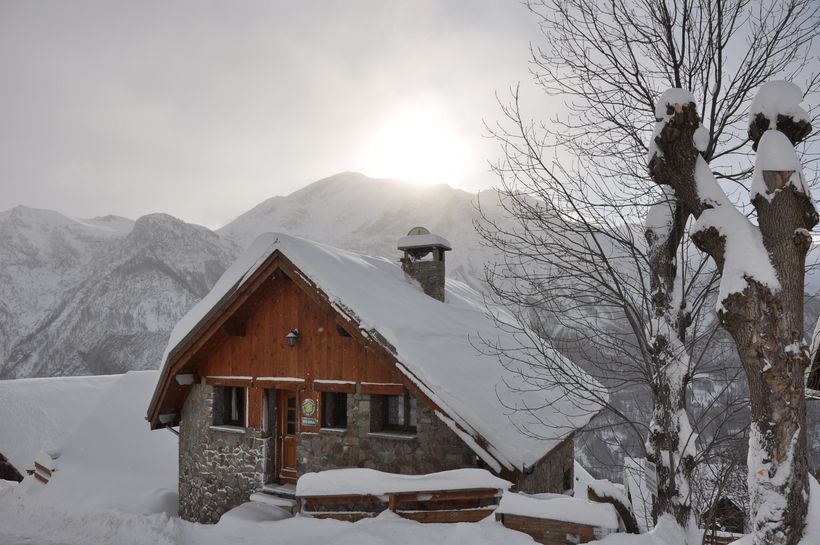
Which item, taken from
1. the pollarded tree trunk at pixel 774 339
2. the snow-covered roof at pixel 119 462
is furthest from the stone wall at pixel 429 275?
the pollarded tree trunk at pixel 774 339

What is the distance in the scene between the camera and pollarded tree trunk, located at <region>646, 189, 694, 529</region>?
560 centimetres

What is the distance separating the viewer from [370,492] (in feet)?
22.3

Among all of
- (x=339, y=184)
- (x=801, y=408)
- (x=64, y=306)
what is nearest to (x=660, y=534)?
(x=801, y=408)

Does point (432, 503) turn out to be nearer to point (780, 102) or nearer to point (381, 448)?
point (381, 448)

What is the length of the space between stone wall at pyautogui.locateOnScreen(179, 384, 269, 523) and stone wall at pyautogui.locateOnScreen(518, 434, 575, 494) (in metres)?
5.43

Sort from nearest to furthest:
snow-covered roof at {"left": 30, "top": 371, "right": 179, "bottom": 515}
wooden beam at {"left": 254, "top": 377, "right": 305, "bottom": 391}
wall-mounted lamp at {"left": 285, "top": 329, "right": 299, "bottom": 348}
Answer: wall-mounted lamp at {"left": 285, "top": 329, "right": 299, "bottom": 348}
wooden beam at {"left": 254, "top": 377, "right": 305, "bottom": 391}
snow-covered roof at {"left": 30, "top": 371, "right": 179, "bottom": 515}

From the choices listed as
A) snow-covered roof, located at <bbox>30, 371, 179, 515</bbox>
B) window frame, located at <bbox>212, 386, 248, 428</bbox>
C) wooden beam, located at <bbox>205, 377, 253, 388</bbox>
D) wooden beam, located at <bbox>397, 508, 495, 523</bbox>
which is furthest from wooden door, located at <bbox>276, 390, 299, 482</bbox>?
wooden beam, located at <bbox>397, 508, 495, 523</bbox>

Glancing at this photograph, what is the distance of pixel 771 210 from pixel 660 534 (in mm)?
3450

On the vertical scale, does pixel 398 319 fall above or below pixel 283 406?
above

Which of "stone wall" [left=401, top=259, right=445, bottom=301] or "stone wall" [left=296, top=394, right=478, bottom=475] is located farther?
"stone wall" [left=401, top=259, right=445, bottom=301]

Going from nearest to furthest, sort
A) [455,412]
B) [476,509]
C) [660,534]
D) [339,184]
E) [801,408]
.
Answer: [801,408] → [660,534] → [476,509] → [455,412] → [339,184]

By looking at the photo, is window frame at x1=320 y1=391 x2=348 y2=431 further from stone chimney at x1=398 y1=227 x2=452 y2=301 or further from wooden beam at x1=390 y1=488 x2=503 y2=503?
stone chimney at x1=398 y1=227 x2=452 y2=301

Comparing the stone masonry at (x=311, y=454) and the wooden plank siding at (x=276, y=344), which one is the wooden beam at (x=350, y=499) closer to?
the stone masonry at (x=311, y=454)

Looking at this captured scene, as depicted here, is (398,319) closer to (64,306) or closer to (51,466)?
(51,466)
